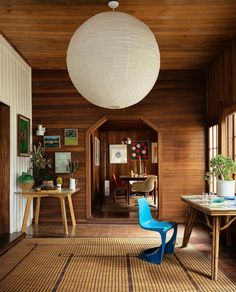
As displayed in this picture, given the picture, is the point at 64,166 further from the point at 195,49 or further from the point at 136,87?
the point at 136,87

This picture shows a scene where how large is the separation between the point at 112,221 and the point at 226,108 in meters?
2.90

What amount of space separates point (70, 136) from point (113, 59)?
166 inches

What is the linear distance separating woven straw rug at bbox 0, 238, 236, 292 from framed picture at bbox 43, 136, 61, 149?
2187mm

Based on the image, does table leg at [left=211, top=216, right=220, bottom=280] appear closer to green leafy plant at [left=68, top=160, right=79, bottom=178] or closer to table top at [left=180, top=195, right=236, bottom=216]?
table top at [left=180, top=195, right=236, bottom=216]

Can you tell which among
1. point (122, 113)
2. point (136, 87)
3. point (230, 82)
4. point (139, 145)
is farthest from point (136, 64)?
point (139, 145)

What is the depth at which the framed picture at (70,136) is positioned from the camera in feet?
21.1

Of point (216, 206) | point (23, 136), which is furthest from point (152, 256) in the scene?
point (23, 136)

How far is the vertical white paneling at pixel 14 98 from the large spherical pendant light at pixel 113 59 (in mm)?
2799

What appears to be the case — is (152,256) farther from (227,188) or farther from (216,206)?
(227,188)

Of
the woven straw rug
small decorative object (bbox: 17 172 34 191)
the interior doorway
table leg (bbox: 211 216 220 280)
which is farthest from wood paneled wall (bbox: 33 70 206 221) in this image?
table leg (bbox: 211 216 220 280)

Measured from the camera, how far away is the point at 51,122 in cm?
644

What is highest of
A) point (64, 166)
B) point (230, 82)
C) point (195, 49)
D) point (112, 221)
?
point (195, 49)

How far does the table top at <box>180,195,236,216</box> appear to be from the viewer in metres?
3.21

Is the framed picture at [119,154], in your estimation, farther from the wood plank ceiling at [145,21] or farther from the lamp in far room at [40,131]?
the wood plank ceiling at [145,21]
